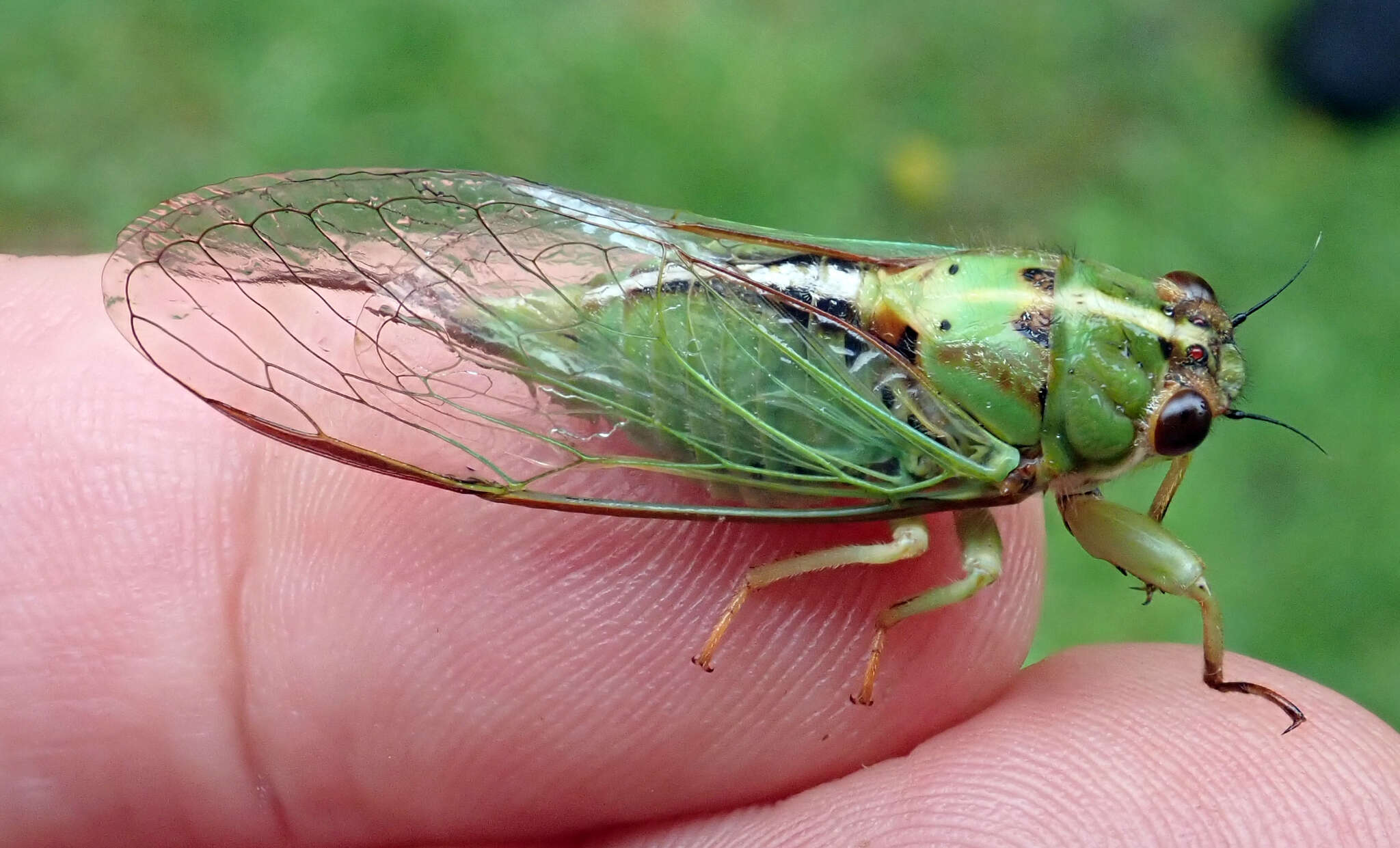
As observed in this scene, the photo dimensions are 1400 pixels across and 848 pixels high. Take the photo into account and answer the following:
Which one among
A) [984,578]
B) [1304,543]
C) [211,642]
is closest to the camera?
[984,578]

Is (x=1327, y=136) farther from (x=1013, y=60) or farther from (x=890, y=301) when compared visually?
(x=890, y=301)

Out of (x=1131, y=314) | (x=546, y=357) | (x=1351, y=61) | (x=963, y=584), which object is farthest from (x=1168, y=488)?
(x=1351, y=61)

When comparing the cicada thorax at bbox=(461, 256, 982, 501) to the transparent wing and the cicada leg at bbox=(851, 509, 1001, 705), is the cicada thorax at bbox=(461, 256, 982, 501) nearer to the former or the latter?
the transparent wing

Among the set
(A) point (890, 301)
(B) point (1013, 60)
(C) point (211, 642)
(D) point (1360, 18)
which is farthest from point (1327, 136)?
(C) point (211, 642)

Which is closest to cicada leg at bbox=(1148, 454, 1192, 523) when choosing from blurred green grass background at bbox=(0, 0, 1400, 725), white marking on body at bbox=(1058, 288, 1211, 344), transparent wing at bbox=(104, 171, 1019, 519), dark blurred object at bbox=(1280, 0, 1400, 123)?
white marking on body at bbox=(1058, 288, 1211, 344)

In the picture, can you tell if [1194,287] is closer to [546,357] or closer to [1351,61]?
[546,357]

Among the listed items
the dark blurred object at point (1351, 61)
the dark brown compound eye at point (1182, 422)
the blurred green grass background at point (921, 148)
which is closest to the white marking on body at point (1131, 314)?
the dark brown compound eye at point (1182, 422)
